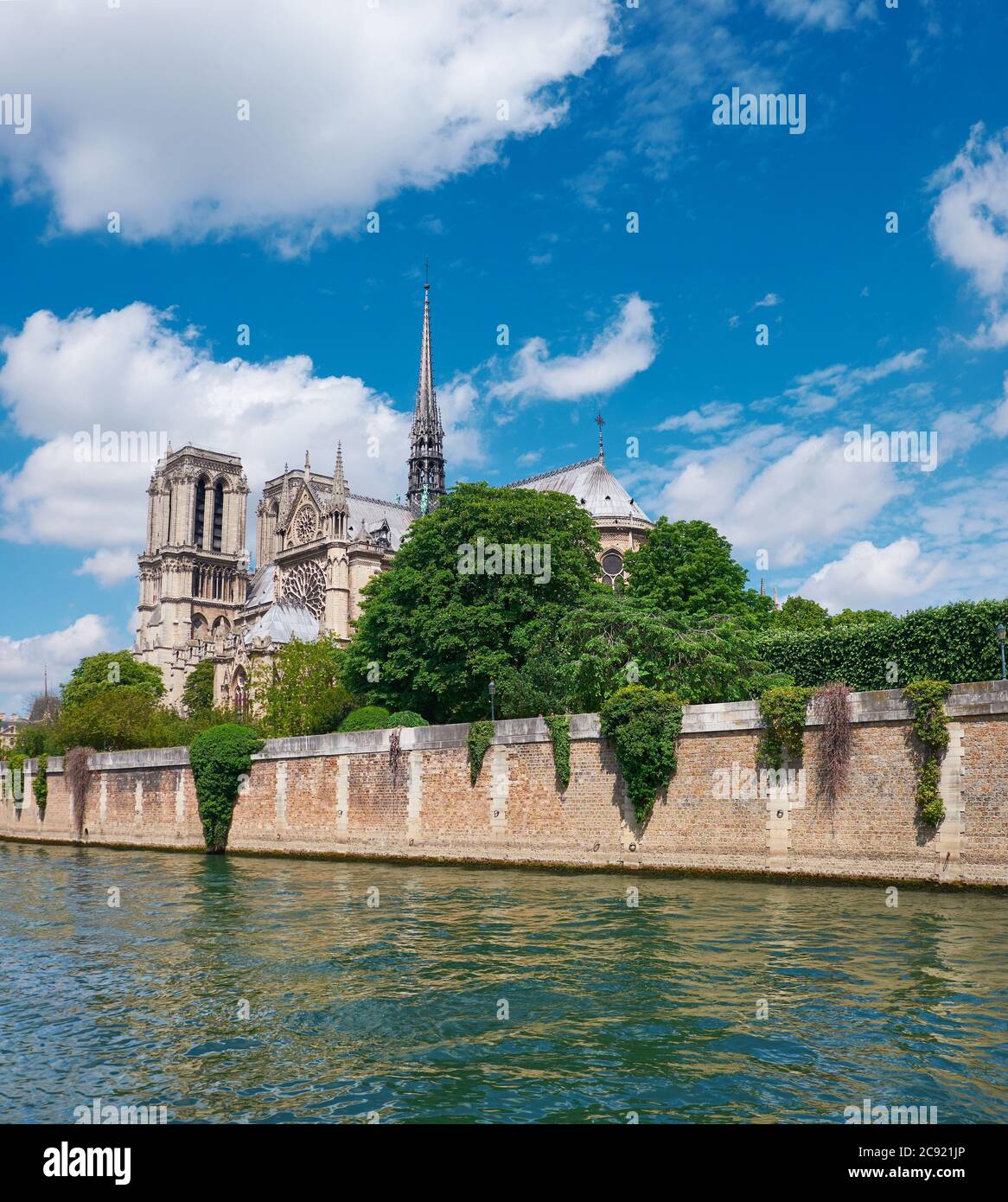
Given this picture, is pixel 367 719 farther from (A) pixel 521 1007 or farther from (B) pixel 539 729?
(A) pixel 521 1007

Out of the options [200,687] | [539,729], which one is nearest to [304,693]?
[539,729]

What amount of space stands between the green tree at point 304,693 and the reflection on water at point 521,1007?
77.5 ft

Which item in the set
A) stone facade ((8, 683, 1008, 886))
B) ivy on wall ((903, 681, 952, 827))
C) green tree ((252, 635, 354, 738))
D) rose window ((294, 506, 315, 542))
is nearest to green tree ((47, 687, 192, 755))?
green tree ((252, 635, 354, 738))

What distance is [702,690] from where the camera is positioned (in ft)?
84.5

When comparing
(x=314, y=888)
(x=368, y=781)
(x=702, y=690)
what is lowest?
(x=314, y=888)

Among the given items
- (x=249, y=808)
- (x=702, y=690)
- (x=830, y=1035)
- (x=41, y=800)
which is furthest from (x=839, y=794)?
(x=41, y=800)

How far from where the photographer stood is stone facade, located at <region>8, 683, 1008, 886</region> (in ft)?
59.1

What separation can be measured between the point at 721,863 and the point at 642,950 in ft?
25.4

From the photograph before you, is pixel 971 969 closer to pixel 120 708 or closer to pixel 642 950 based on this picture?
pixel 642 950

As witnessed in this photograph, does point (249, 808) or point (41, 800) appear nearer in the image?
point (249, 808)

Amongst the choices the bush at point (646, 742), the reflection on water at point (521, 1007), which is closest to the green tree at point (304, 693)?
the bush at point (646, 742)

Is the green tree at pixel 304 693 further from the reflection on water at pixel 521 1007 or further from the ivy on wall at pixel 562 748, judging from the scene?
the reflection on water at pixel 521 1007

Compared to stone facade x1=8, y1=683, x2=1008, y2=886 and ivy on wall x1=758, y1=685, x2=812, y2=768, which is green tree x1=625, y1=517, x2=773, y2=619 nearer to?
stone facade x1=8, y1=683, x2=1008, y2=886

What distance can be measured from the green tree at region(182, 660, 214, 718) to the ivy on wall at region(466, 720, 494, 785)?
49083 mm
